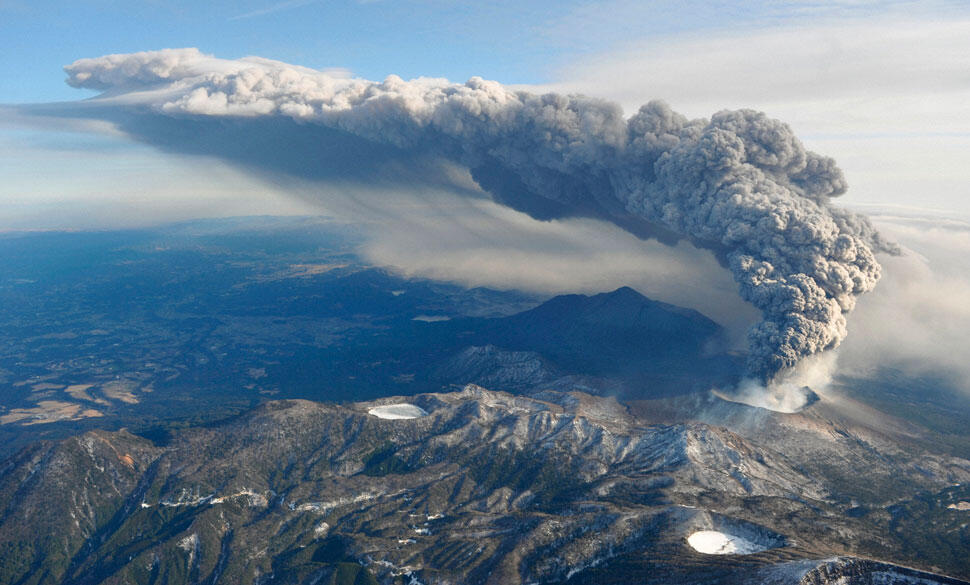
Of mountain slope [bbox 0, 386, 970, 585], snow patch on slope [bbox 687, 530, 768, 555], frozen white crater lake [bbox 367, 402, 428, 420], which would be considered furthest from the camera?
frozen white crater lake [bbox 367, 402, 428, 420]

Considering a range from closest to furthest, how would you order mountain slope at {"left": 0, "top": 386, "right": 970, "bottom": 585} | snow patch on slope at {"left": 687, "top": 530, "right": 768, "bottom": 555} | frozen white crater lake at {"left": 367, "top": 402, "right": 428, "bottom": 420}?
snow patch on slope at {"left": 687, "top": 530, "right": 768, "bottom": 555} < mountain slope at {"left": 0, "top": 386, "right": 970, "bottom": 585} < frozen white crater lake at {"left": 367, "top": 402, "right": 428, "bottom": 420}

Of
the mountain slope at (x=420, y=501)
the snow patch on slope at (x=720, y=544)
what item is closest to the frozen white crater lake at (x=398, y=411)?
the mountain slope at (x=420, y=501)

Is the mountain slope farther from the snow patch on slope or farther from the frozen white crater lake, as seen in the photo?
the snow patch on slope

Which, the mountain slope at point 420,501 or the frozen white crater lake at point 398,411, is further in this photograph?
the frozen white crater lake at point 398,411

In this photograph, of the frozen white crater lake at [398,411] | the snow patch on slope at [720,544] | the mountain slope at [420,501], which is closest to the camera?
the snow patch on slope at [720,544]

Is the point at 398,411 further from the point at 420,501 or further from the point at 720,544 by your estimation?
the point at 720,544

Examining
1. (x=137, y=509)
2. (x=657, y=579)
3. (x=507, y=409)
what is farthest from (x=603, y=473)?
(x=137, y=509)

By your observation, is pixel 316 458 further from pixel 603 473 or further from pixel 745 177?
pixel 745 177

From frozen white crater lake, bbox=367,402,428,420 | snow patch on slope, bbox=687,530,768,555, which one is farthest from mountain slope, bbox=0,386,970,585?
snow patch on slope, bbox=687,530,768,555

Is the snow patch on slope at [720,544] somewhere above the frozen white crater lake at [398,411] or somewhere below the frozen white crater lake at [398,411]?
below

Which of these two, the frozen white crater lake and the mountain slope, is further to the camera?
the frozen white crater lake

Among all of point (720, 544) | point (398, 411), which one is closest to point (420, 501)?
point (398, 411)

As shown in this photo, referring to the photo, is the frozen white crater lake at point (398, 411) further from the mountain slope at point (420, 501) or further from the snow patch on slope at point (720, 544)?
the snow patch on slope at point (720, 544)
